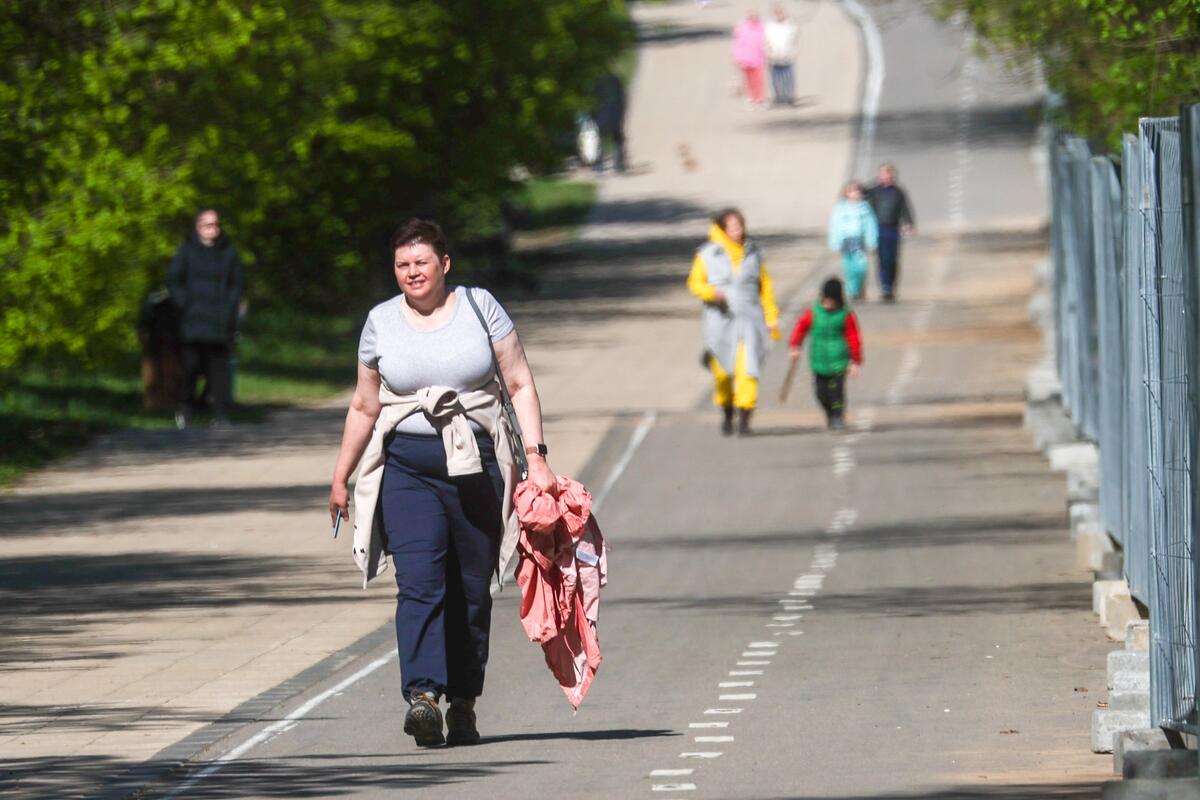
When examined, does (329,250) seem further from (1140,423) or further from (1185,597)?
(1185,597)

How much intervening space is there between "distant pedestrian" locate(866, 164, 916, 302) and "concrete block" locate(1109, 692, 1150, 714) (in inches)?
965

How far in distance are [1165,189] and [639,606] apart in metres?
5.17

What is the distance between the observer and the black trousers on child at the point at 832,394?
69.6 ft

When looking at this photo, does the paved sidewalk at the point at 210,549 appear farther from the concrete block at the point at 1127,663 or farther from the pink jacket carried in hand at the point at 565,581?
the concrete block at the point at 1127,663

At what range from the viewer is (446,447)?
28.7ft

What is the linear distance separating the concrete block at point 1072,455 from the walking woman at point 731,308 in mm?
3548

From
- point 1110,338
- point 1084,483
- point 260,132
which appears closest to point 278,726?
point 1110,338

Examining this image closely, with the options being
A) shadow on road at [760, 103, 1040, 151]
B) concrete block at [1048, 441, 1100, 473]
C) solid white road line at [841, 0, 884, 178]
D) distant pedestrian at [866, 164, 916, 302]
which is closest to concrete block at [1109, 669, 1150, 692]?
concrete block at [1048, 441, 1100, 473]

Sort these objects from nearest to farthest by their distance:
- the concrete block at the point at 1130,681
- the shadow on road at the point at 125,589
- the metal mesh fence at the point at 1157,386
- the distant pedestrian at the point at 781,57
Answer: the metal mesh fence at the point at 1157,386
the concrete block at the point at 1130,681
the shadow on road at the point at 125,589
the distant pedestrian at the point at 781,57

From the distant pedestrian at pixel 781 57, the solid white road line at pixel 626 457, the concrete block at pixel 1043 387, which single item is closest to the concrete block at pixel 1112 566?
the solid white road line at pixel 626 457

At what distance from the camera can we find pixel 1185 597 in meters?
7.48

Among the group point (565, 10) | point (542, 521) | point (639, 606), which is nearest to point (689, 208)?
point (565, 10)

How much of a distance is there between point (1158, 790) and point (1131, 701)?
1.63 m

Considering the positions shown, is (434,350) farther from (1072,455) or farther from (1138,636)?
(1072,455)
